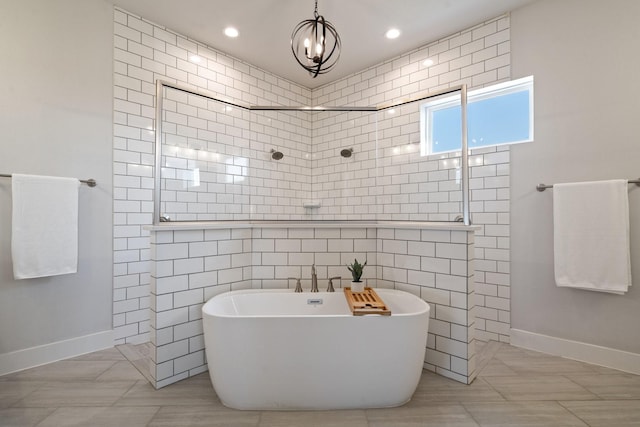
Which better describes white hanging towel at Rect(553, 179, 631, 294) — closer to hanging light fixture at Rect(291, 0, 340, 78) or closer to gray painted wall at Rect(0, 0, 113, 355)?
hanging light fixture at Rect(291, 0, 340, 78)

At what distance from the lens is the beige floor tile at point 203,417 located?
5.30 feet

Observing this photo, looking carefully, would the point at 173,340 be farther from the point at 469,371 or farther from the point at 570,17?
the point at 570,17

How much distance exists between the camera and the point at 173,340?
2051mm

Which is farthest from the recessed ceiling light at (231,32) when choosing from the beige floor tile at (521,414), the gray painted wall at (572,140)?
the beige floor tile at (521,414)

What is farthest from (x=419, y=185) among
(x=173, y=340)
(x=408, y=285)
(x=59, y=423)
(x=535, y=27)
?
(x=59, y=423)

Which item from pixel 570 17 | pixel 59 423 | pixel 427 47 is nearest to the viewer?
pixel 59 423

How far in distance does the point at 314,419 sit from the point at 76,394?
1505 millimetres

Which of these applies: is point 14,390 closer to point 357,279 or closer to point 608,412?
point 357,279

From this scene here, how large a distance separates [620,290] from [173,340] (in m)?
3.09

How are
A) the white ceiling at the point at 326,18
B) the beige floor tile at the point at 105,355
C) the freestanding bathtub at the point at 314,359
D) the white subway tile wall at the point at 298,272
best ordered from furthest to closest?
the white ceiling at the point at 326,18, the beige floor tile at the point at 105,355, the white subway tile wall at the point at 298,272, the freestanding bathtub at the point at 314,359

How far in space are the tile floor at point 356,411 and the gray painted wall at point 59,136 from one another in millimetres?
376

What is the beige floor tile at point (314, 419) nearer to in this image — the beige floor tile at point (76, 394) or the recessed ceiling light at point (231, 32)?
the beige floor tile at point (76, 394)

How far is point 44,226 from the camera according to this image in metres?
2.16

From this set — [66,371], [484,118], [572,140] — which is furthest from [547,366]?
[66,371]
